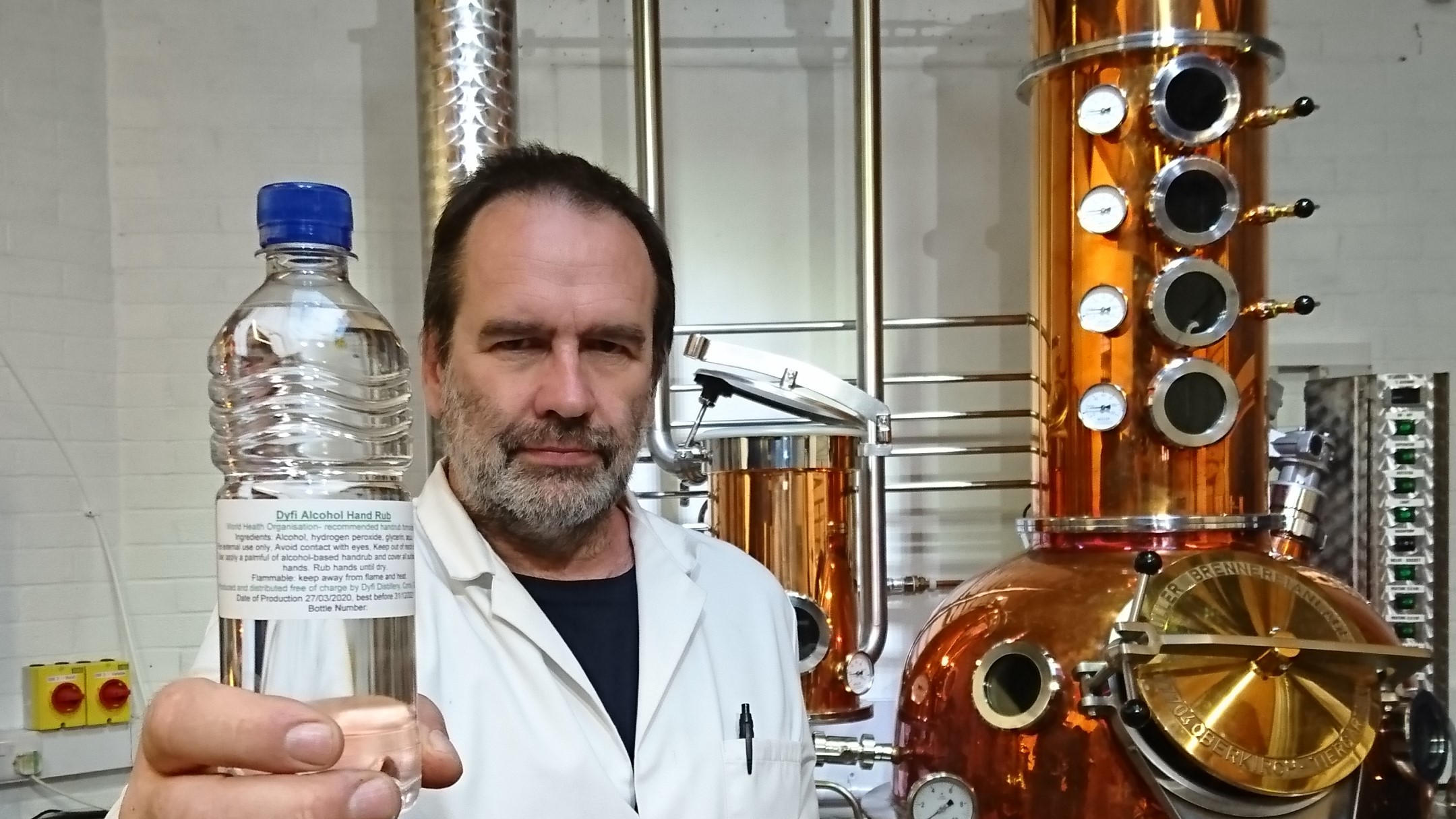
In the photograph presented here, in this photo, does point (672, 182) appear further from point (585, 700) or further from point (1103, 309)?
point (585, 700)

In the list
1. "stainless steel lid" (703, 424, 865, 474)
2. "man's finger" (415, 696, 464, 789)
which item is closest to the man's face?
"man's finger" (415, 696, 464, 789)

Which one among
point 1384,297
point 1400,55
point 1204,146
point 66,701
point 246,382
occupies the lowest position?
point 66,701

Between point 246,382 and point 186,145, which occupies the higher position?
point 186,145

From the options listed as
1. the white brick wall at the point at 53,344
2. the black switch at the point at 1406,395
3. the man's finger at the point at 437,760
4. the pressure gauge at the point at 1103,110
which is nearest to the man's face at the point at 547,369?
the man's finger at the point at 437,760

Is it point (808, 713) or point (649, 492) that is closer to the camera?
point (808, 713)

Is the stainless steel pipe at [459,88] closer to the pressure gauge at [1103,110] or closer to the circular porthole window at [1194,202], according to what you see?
the pressure gauge at [1103,110]

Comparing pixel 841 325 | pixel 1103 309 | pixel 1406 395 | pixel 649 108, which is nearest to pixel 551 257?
pixel 1103 309

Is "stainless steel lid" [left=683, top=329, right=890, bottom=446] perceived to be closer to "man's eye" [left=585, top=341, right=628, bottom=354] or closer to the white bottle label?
"man's eye" [left=585, top=341, right=628, bottom=354]

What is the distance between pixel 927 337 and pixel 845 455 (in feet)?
2.32

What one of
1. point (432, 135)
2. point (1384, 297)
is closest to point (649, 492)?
point (432, 135)

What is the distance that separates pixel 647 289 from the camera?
1.07 meters

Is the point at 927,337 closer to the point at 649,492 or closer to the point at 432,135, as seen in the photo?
the point at 649,492

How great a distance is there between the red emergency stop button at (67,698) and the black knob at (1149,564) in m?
1.98

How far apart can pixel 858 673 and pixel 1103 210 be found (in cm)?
80
